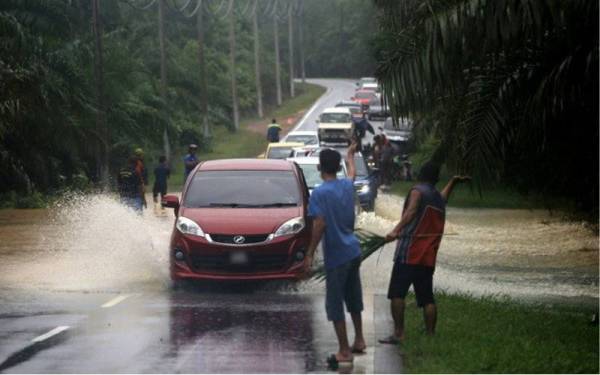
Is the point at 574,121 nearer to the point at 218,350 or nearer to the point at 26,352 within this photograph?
the point at 218,350

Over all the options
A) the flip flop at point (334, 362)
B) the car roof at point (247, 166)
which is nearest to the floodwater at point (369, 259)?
the car roof at point (247, 166)

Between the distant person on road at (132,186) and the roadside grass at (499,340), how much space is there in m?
11.4

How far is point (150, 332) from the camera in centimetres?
1347

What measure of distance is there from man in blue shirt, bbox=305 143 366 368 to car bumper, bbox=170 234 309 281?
5527 millimetres

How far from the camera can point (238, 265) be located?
16.9 m

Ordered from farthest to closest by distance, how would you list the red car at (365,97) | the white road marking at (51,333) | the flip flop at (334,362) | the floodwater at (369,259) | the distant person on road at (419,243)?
the red car at (365,97)
the floodwater at (369,259)
the white road marking at (51,333)
the distant person on road at (419,243)
the flip flop at (334,362)

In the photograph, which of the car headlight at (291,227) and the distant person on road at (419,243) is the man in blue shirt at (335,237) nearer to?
the distant person on road at (419,243)

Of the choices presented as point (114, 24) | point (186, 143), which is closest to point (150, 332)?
point (114, 24)

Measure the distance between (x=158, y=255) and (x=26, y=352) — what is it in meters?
9.61

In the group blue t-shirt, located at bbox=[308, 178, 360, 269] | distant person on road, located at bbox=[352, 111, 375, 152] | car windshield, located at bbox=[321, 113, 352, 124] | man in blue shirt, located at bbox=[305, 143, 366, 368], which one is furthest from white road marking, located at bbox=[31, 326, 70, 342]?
car windshield, located at bbox=[321, 113, 352, 124]

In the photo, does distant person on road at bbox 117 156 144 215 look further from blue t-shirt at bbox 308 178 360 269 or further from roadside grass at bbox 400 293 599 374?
blue t-shirt at bbox 308 178 360 269

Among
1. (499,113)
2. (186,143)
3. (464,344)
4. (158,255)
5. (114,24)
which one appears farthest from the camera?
(186,143)

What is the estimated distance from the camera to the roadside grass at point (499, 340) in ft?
36.4

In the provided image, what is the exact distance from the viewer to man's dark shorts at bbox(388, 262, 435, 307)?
12.4 m
